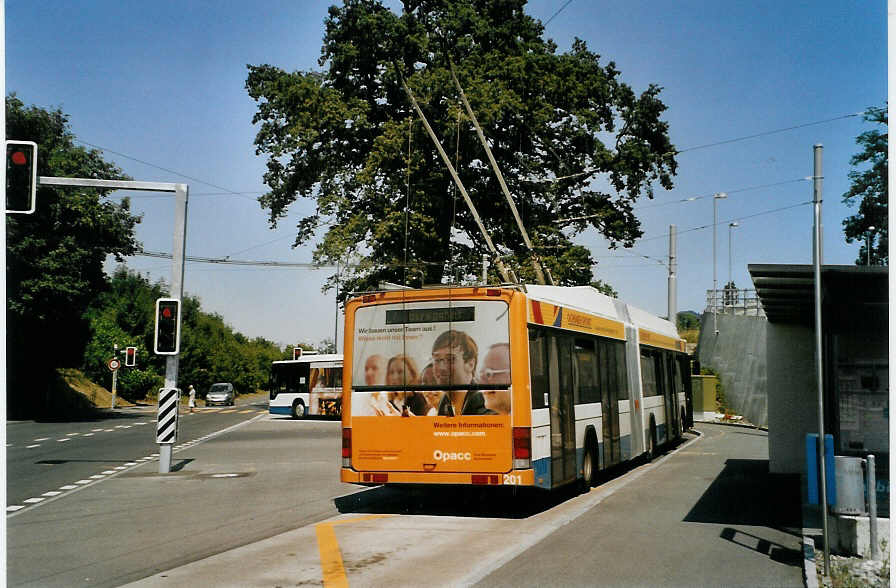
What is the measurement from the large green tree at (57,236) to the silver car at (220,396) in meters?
26.6

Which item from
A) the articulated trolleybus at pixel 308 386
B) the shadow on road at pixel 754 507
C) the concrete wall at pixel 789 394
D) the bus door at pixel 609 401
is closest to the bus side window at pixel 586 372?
the bus door at pixel 609 401

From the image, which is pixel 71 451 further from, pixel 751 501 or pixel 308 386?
pixel 308 386

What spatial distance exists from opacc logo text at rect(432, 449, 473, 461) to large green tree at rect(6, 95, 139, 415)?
29.3 m

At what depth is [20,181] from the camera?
13836 millimetres

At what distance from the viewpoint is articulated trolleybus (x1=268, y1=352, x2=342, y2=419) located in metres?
43.6

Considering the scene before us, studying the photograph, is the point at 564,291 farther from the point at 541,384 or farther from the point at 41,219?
the point at 41,219

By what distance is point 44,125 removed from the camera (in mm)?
38375

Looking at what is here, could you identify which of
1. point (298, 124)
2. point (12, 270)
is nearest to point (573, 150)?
point (298, 124)

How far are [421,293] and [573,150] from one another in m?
21.8

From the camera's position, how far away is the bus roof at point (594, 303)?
14.0 metres

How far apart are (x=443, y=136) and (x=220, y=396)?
140 feet

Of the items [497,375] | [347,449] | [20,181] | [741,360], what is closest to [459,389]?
[497,375]

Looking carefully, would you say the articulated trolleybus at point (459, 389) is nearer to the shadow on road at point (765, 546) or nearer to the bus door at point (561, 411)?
the bus door at point (561, 411)

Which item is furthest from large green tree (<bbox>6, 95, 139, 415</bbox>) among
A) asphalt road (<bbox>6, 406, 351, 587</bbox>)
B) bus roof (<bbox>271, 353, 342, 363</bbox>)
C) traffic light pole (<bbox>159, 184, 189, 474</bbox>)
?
traffic light pole (<bbox>159, 184, 189, 474</bbox>)
